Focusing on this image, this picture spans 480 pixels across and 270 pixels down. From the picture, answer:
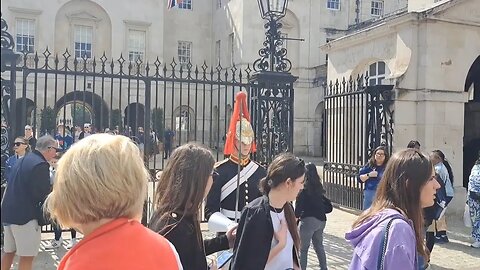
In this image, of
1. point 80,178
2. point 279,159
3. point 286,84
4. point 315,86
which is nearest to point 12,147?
point 286,84

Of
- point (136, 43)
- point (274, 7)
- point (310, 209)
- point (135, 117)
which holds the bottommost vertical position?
point (310, 209)

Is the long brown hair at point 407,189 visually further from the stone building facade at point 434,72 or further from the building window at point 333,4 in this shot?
the building window at point 333,4

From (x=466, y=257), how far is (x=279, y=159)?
545cm

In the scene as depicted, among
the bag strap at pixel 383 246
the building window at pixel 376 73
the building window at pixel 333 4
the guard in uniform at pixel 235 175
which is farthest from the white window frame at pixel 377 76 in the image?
the building window at pixel 333 4

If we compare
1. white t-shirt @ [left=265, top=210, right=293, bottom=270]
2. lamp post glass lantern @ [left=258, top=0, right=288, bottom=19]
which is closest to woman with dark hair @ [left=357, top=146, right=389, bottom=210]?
lamp post glass lantern @ [left=258, top=0, right=288, bottom=19]

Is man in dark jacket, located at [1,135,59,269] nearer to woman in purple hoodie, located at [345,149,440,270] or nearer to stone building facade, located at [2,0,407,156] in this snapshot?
woman in purple hoodie, located at [345,149,440,270]

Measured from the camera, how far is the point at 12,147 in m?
7.48

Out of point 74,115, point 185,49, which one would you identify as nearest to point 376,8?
point 185,49

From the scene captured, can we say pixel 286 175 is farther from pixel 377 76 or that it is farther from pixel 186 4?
pixel 186 4

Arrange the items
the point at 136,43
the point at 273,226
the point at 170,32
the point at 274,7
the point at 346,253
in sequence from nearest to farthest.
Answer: the point at 273,226, the point at 274,7, the point at 346,253, the point at 136,43, the point at 170,32

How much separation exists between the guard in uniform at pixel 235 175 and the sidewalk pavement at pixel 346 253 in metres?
2.74

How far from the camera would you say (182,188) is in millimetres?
2977

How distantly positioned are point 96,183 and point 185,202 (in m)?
1.25

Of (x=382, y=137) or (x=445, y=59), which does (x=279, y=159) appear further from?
(x=445, y=59)
